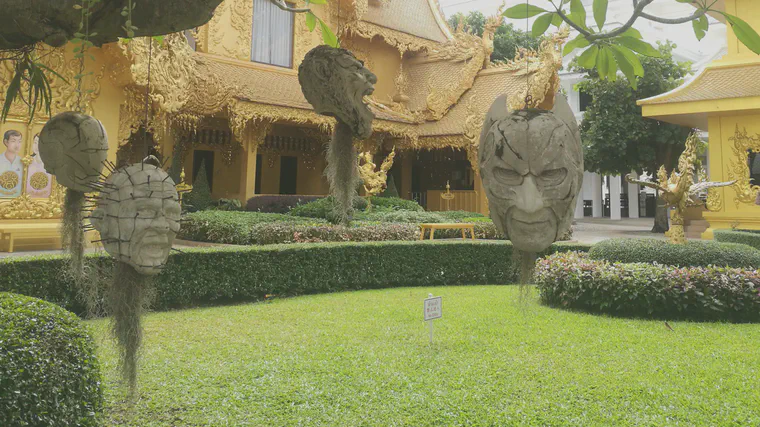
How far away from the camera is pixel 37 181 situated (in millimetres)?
8242

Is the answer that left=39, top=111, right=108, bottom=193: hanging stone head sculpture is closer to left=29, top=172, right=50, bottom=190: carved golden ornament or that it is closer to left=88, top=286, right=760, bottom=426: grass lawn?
left=88, top=286, right=760, bottom=426: grass lawn

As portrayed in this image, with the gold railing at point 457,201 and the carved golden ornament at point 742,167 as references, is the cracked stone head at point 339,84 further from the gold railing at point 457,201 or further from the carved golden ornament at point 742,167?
the gold railing at point 457,201

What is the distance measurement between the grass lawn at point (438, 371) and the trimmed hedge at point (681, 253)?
1377mm

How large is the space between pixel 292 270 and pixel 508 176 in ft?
21.8

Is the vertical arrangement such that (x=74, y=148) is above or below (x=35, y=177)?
below

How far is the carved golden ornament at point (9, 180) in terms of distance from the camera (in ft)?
25.9

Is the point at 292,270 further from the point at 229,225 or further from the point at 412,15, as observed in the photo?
the point at 412,15

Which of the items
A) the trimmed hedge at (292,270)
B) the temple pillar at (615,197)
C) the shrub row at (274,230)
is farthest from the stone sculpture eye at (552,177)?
the temple pillar at (615,197)

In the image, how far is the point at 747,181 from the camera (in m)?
12.7

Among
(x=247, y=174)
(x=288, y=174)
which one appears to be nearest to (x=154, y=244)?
(x=247, y=174)

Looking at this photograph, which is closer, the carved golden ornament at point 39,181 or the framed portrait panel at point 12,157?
the framed portrait panel at point 12,157

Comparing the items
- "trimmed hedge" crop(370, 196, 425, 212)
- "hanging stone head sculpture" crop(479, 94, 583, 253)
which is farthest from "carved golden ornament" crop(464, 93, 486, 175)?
"hanging stone head sculpture" crop(479, 94, 583, 253)

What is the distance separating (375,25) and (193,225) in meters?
8.59

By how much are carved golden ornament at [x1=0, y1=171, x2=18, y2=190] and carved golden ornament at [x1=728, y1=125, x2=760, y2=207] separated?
1619 centimetres
